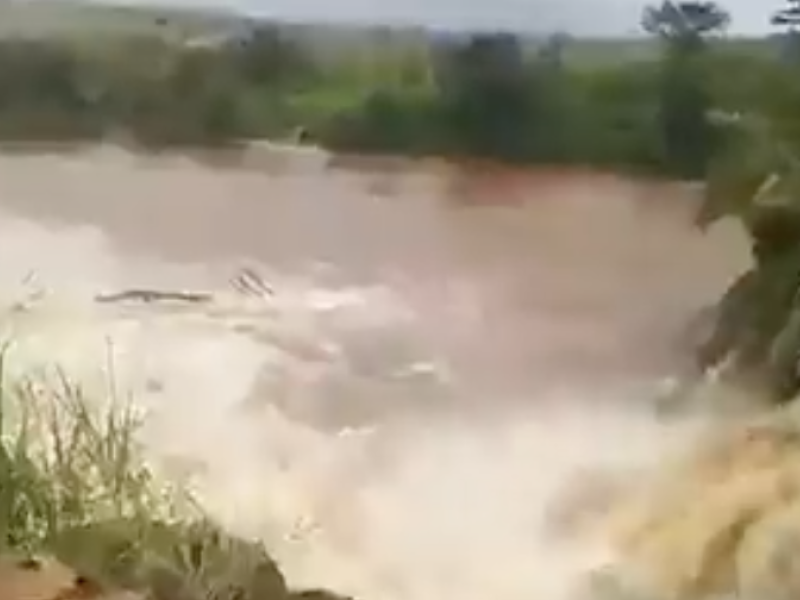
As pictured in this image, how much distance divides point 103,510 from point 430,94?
32 cm

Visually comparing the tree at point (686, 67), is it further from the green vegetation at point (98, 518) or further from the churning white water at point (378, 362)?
the green vegetation at point (98, 518)

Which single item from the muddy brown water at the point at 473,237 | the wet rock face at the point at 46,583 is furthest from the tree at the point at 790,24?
the wet rock face at the point at 46,583

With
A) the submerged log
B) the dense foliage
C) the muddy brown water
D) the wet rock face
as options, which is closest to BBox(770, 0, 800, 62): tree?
the dense foliage

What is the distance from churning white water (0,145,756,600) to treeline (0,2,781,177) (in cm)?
3

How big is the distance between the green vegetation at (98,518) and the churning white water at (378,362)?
0.02 meters

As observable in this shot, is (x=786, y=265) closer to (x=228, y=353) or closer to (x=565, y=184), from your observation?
(x=565, y=184)

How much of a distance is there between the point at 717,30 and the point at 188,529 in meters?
0.43

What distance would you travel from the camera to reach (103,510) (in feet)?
3.47

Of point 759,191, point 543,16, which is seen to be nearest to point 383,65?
point 543,16

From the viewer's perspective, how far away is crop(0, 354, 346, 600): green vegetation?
1.03m

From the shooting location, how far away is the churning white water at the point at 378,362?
103cm

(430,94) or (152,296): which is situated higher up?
(430,94)

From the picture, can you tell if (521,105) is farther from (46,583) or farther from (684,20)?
(46,583)

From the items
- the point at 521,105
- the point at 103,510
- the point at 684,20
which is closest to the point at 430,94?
the point at 521,105
